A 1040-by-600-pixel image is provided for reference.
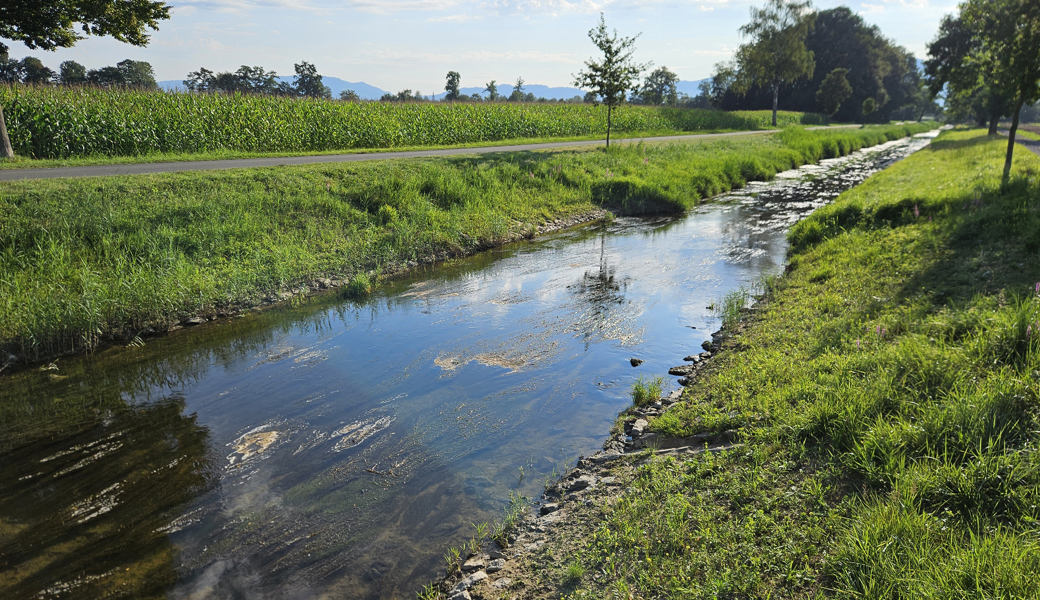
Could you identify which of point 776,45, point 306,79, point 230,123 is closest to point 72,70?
point 306,79

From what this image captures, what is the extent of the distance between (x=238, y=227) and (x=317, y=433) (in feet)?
27.3

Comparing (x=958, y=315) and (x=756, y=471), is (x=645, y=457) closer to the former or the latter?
(x=756, y=471)

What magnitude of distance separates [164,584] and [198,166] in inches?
641

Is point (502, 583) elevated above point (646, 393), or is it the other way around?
point (646, 393)

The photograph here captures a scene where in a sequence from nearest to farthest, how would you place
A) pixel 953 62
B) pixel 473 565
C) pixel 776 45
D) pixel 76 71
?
pixel 473 565 → pixel 953 62 → pixel 776 45 → pixel 76 71

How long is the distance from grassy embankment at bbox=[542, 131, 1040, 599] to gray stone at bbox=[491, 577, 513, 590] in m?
0.37

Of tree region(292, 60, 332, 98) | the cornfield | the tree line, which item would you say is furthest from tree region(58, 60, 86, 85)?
the cornfield

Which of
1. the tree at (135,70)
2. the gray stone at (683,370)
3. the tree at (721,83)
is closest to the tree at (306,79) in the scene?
the tree at (135,70)

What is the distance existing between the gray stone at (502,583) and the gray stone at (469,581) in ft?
0.37

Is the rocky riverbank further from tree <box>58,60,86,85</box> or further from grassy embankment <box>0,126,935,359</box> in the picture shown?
tree <box>58,60,86,85</box>

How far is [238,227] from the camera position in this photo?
12.8m

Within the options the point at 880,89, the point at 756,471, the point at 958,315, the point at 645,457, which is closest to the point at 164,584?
the point at 645,457

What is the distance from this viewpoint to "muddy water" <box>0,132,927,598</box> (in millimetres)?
4535

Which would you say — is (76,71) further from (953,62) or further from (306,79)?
(953,62)
